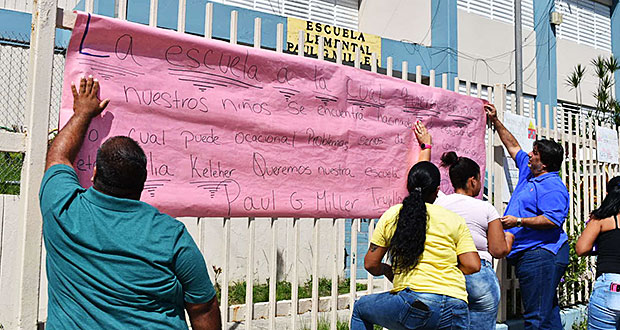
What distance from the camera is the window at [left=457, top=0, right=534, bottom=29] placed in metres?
13.5

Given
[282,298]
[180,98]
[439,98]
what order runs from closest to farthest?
[180,98], [439,98], [282,298]

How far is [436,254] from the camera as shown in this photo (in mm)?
3219

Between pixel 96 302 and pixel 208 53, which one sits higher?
pixel 208 53

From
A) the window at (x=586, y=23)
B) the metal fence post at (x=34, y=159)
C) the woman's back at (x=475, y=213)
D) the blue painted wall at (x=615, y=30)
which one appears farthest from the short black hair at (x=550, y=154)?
the blue painted wall at (x=615, y=30)

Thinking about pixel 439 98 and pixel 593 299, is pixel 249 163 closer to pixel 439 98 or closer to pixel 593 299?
pixel 439 98

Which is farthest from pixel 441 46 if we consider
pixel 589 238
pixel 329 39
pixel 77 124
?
pixel 77 124

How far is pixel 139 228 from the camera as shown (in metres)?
2.17

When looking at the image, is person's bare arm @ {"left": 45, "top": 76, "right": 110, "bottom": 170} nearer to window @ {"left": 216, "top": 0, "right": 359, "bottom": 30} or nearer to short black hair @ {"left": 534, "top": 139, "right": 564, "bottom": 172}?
short black hair @ {"left": 534, "top": 139, "right": 564, "bottom": 172}

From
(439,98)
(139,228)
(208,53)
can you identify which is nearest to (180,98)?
(208,53)

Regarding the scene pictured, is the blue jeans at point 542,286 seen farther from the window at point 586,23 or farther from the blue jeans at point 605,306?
the window at point 586,23

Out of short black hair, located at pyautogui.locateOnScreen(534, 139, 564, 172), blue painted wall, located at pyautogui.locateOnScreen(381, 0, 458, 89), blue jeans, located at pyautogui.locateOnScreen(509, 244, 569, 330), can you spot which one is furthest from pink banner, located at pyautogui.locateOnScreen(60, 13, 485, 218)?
blue painted wall, located at pyautogui.locateOnScreen(381, 0, 458, 89)

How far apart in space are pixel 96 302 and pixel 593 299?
355 centimetres

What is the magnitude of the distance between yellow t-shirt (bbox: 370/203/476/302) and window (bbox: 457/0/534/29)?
1103 cm

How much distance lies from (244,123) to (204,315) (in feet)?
4.59
